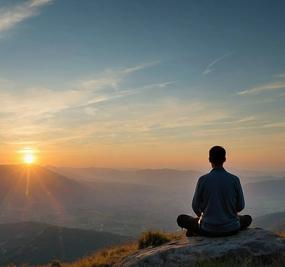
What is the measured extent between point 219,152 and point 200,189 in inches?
56.3

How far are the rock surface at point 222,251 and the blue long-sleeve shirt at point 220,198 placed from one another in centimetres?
51

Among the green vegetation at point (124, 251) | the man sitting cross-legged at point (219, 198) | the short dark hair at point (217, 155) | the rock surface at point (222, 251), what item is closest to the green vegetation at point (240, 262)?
the rock surface at point (222, 251)

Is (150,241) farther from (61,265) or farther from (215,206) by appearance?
(215,206)

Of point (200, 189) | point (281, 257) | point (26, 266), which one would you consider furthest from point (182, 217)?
point (26, 266)

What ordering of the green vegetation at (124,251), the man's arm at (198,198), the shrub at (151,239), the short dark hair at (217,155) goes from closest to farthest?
the short dark hair at (217,155)
the man's arm at (198,198)
the green vegetation at (124,251)
the shrub at (151,239)

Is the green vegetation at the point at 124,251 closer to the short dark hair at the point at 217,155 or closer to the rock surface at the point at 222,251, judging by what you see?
the rock surface at the point at 222,251

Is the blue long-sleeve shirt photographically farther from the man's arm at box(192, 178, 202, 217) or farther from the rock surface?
the rock surface

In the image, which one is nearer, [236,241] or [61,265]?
[236,241]

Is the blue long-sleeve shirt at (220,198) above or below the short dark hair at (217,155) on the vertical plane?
below

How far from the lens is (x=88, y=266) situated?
1706 cm

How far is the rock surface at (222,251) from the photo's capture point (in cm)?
1159

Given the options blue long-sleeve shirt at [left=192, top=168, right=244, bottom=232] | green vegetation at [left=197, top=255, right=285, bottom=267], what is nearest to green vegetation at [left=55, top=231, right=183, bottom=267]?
blue long-sleeve shirt at [left=192, top=168, right=244, bottom=232]

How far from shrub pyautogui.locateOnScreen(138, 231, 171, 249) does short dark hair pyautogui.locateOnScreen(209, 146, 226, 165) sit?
260 inches

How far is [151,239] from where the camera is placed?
19109mm
